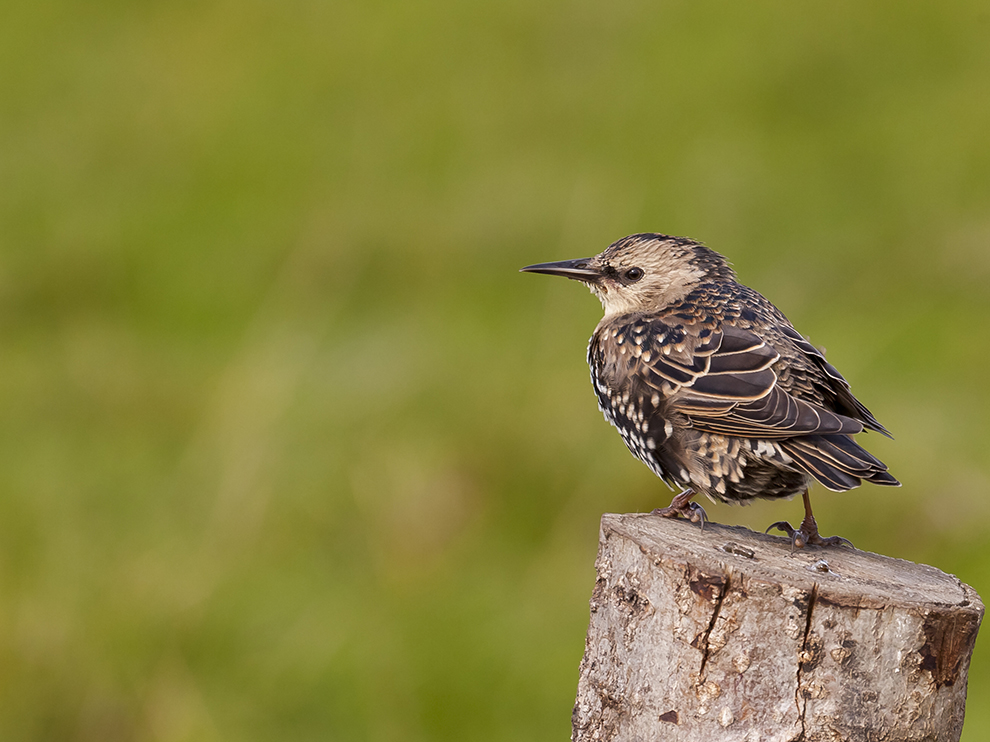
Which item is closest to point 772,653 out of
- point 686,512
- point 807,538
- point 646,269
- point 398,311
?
point 807,538

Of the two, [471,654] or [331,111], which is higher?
[331,111]

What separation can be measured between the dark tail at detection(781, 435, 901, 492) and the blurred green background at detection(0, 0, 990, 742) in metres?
3.01

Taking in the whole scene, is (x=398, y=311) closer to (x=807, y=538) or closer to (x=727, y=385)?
(x=727, y=385)

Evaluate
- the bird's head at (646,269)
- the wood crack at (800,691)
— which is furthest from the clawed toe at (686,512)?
the bird's head at (646,269)

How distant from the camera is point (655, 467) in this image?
5055mm

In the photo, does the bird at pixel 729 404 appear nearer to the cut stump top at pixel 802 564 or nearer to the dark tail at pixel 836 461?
the dark tail at pixel 836 461

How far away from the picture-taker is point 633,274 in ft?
18.7

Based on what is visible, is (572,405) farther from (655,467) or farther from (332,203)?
(332,203)

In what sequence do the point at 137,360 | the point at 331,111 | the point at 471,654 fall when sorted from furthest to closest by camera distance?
1. the point at 331,111
2. the point at 137,360
3. the point at 471,654

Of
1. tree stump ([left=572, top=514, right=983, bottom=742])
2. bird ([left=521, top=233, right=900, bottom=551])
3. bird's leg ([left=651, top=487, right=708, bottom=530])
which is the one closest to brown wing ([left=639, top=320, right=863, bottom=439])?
bird ([left=521, top=233, right=900, bottom=551])

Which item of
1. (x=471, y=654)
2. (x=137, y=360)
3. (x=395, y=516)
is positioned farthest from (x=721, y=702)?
(x=137, y=360)

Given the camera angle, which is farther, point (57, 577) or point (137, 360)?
point (137, 360)

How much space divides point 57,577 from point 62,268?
584 centimetres

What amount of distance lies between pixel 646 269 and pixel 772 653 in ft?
8.14
